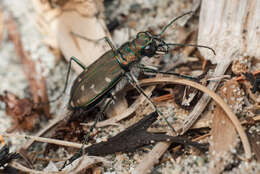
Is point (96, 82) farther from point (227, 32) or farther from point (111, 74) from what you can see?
point (227, 32)

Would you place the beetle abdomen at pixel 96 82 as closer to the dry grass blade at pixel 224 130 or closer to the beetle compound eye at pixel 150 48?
the beetle compound eye at pixel 150 48

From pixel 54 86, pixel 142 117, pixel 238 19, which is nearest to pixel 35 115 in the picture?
pixel 54 86

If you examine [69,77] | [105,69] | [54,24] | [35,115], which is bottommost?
[35,115]

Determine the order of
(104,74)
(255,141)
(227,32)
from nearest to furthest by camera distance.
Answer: (255,141) → (227,32) → (104,74)

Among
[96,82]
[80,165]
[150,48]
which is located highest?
[150,48]

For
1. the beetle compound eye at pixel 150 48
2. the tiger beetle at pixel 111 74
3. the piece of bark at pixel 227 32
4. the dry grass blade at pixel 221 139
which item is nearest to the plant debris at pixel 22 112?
the tiger beetle at pixel 111 74

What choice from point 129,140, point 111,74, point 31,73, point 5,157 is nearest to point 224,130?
point 129,140

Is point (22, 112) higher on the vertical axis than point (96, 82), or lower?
lower

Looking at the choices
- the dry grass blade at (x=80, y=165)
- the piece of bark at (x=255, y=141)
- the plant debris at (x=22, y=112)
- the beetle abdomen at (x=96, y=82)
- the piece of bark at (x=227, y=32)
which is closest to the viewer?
the piece of bark at (x=255, y=141)

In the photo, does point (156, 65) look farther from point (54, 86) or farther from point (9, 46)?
point (9, 46)
